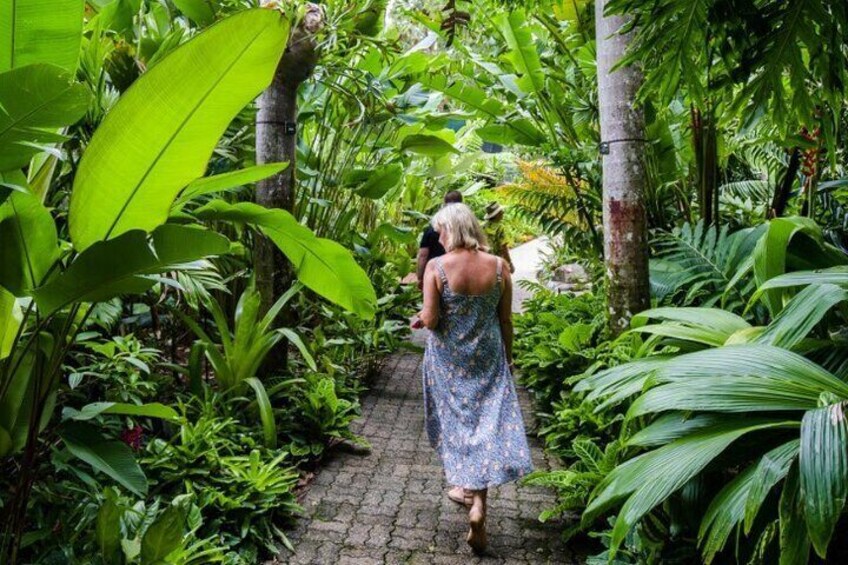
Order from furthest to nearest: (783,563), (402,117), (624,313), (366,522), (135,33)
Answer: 1. (402,117)
2. (135,33)
3. (624,313)
4. (366,522)
5. (783,563)

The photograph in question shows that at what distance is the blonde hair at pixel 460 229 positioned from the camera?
3141 mm

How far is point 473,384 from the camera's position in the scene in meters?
3.15

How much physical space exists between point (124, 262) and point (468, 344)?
1.84 metres

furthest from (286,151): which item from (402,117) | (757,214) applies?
(757,214)

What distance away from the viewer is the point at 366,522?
302cm

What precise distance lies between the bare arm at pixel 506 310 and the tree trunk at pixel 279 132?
4.52 feet

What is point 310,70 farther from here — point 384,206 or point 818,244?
point 384,206

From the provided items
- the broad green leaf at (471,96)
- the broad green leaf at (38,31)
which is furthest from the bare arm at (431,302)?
the broad green leaf at (471,96)

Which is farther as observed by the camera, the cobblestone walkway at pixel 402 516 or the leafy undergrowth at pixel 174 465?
the cobblestone walkway at pixel 402 516

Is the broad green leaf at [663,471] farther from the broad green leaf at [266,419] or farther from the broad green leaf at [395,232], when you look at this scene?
the broad green leaf at [395,232]

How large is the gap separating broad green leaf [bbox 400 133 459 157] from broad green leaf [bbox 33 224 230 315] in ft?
12.9

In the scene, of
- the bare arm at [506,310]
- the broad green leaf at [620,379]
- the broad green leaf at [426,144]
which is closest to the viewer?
the broad green leaf at [620,379]

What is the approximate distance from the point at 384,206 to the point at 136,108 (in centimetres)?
658

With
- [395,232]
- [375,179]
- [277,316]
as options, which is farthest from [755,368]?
[395,232]
